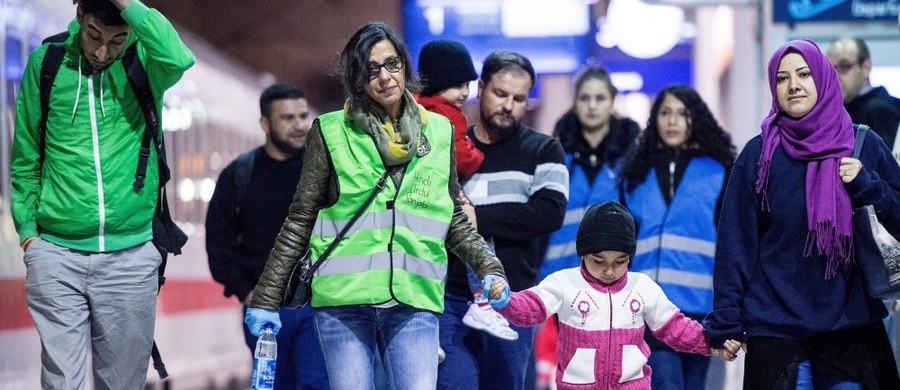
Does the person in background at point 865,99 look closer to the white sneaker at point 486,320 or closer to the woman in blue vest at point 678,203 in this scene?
the woman in blue vest at point 678,203

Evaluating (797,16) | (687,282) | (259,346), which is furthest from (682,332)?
(797,16)

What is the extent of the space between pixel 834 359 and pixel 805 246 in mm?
388

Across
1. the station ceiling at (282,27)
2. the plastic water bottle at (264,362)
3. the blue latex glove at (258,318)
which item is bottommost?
the plastic water bottle at (264,362)

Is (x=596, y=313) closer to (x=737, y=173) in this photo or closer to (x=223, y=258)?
(x=737, y=173)

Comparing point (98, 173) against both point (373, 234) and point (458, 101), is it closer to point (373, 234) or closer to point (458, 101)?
point (373, 234)

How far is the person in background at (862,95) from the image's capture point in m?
6.97

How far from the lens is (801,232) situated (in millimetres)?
4691

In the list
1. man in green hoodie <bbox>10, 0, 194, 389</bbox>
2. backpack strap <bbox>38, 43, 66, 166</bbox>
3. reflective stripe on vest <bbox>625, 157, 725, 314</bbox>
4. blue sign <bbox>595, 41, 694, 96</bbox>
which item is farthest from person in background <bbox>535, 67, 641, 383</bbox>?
blue sign <bbox>595, 41, 694, 96</bbox>

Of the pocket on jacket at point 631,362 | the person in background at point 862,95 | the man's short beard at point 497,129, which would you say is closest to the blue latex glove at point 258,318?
the pocket on jacket at point 631,362

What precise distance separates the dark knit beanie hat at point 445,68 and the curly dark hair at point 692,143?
43.7 inches

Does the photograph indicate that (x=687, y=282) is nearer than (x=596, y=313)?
No

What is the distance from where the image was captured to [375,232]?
466 cm

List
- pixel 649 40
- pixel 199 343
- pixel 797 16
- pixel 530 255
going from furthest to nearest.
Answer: pixel 649 40, pixel 199 343, pixel 797 16, pixel 530 255

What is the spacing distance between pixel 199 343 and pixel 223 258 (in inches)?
246
